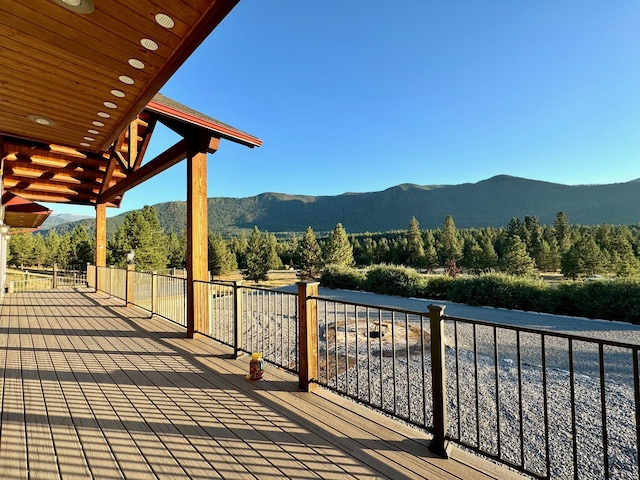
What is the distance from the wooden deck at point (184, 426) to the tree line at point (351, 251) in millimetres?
24497

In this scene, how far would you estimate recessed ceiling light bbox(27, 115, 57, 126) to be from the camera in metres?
4.17

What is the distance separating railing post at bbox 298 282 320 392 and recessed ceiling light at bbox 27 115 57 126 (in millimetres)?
4276

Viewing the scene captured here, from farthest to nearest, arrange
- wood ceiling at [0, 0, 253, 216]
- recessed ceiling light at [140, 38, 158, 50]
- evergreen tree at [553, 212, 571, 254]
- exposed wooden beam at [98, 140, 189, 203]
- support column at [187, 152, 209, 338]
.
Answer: evergreen tree at [553, 212, 571, 254] → exposed wooden beam at [98, 140, 189, 203] → support column at [187, 152, 209, 338] → recessed ceiling light at [140, 38, 158, 50] → wood ceiling at [0, 0, 253, 216]

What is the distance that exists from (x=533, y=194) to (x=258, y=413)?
12364cm

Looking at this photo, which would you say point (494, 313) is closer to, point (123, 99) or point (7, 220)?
point (123, 99)

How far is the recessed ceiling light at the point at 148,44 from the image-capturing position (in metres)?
2.49

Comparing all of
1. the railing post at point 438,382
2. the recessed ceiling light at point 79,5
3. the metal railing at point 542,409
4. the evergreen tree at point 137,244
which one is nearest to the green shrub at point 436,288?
the metal railing at point 542,409

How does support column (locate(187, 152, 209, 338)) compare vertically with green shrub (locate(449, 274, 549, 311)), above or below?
above

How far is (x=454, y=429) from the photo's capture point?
3.90 metres

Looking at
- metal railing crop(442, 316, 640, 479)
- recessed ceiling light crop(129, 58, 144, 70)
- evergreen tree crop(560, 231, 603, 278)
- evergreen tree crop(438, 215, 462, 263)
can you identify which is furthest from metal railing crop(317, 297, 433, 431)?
evergreen tree crop(438, 215, 462, 263)

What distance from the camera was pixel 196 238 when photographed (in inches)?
199

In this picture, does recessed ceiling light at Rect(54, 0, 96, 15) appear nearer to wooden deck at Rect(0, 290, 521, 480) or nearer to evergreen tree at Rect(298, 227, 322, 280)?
wooden deck at Rect(0, 290, 521, 480)

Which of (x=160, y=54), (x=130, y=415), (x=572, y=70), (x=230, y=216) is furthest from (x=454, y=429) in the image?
(x=230, y=216)

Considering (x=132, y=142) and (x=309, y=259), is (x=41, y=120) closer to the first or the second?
(x=132, y=142)
